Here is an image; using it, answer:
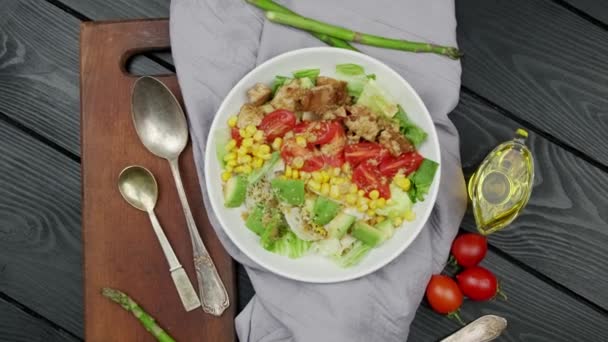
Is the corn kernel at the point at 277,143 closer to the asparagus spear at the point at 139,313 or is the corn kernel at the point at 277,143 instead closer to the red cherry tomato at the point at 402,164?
the red cherry tomato at the point at 402,164

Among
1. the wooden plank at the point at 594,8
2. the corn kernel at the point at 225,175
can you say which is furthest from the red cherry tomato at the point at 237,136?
the wooden plank at the point at 594,8

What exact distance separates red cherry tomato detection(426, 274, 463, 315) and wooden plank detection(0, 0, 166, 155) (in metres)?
1.59

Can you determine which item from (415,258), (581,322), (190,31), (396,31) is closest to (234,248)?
(415,258)

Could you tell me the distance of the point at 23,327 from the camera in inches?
102

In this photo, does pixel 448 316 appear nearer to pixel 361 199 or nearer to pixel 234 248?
pixel 361 199

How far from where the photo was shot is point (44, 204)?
2602mm

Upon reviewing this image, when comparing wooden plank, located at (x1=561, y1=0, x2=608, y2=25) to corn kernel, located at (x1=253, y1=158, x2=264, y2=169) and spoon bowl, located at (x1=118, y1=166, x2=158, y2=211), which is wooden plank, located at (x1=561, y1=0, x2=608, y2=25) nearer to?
corn kernel, located at (x1=253, y1=158, x2=264, y2=169)

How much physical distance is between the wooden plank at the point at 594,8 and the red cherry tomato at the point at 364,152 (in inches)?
43.1

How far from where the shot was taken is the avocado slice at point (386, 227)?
88.0 inches

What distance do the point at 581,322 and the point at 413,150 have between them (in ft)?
3.54

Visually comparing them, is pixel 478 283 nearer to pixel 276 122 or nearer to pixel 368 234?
pixel 368 234

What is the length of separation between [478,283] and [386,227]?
47 centimetres

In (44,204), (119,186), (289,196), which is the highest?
(289,196)

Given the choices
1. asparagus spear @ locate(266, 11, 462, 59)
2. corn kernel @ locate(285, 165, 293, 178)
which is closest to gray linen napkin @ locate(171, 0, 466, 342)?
asparagus spear @ locate(266, 11, 462, 59)
